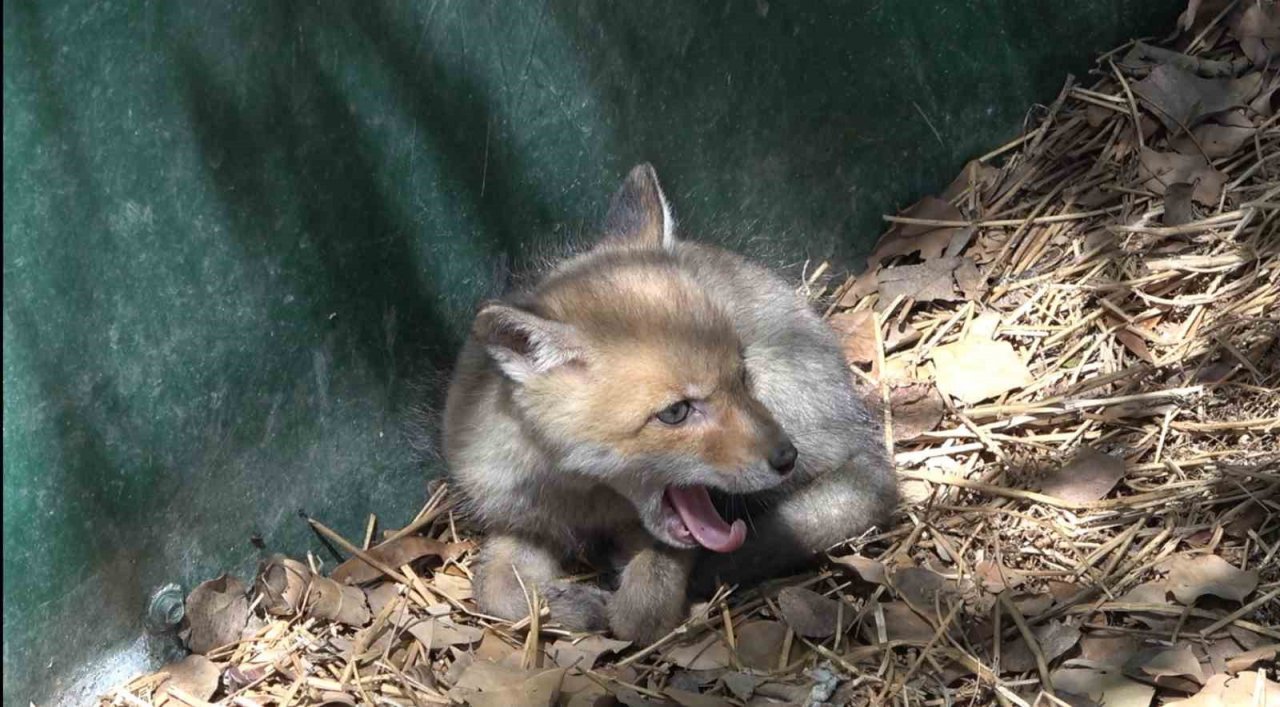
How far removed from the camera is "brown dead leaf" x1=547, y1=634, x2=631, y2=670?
4.19 m

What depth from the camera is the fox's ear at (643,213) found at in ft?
14.9

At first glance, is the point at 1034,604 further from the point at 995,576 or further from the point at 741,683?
the point at 741,683

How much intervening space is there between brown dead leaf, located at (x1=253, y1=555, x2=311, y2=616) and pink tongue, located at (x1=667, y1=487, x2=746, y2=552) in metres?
1.23

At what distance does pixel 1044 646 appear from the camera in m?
3.91

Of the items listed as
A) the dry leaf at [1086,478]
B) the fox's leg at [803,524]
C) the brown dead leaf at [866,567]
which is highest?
the fox's leg at [803,524]

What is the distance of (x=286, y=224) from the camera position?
4.18 m

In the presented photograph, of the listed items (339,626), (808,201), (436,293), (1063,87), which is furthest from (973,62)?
(339,626)

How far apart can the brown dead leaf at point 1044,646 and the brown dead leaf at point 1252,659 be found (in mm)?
398

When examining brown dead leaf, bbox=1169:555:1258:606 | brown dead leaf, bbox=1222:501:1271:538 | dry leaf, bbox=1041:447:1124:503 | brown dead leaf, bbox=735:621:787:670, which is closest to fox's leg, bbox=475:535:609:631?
A: brown dead leaf, bbox=735:621:787:670

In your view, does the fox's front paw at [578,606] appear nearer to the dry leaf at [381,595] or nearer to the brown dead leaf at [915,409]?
the dry leaf at [381,595]

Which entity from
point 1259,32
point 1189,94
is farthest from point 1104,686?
point 1259,32

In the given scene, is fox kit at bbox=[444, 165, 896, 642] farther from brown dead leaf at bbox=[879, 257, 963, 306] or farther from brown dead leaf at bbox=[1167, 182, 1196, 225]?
brown dead leaf at bbox=[1167, 182, 1196, 225]

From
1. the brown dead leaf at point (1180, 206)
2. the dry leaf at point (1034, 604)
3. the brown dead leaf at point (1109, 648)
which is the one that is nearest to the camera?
the brown dead leaf at point (1109, 648)

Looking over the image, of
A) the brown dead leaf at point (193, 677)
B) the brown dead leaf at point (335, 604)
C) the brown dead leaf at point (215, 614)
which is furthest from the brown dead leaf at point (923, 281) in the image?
the brown dead leaf at point (193, 677)
